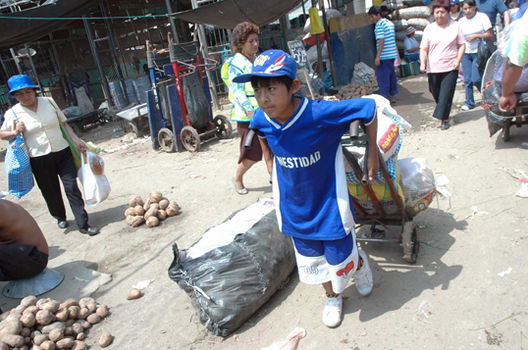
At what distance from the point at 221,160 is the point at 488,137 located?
158 inches

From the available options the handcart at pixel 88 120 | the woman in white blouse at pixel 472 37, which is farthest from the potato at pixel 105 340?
the handcart at pixel 88 120

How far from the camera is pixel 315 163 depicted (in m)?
2.24

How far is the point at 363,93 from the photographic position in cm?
928

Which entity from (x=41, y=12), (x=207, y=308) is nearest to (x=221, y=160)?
(x=207, y=308)

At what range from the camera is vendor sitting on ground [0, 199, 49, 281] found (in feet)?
11.6

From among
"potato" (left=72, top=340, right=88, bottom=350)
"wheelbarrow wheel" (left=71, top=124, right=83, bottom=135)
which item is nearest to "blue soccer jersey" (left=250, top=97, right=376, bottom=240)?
"potato" (left=72, top=340, right=88, bottom=350)

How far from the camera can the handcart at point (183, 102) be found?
716cm

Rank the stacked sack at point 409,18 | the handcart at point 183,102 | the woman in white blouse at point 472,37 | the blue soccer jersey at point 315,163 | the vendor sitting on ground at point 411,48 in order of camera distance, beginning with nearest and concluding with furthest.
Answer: the blue soccer jersey at point 315,163
the woman in white blouse at point 472,37
the handcart at point 183,102
the vendor sitting on ground at point 411,48
the stacked sack at point 409,18

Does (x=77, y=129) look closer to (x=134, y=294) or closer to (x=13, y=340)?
(x=134, y=294)

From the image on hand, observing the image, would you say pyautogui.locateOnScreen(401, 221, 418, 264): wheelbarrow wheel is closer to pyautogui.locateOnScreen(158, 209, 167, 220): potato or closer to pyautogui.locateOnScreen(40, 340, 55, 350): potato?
pyautogui.locateOnScreen(40, 340, 55, 350): potato

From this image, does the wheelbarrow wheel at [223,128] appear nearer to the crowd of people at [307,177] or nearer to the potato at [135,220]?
the potato at [135,220]

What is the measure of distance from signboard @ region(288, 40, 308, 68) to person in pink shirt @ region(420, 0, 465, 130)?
4088 millimetres

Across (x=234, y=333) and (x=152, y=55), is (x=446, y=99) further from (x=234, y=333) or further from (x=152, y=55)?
(x=152, y=55)

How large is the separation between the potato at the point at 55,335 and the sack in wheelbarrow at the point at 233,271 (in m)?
0.89
